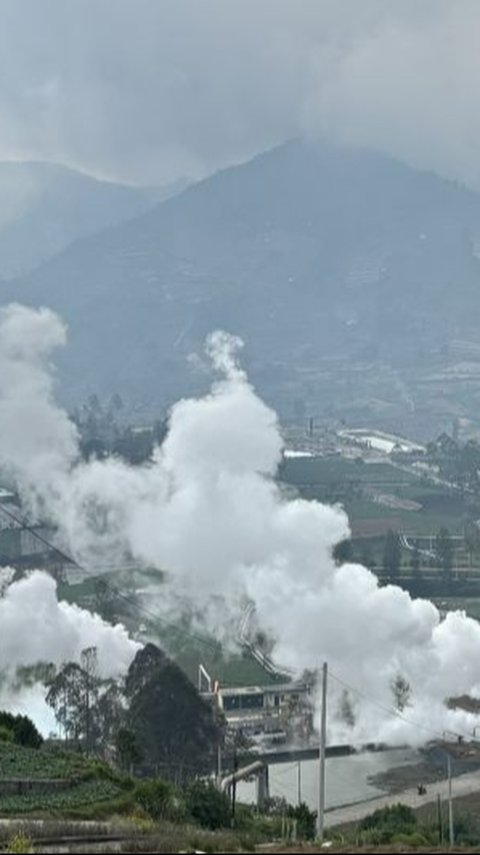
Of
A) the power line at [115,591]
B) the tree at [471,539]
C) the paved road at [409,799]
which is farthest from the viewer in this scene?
the tree at [471,539]

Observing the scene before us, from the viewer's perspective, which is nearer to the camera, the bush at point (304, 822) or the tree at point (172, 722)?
the bush at point (304, 822)

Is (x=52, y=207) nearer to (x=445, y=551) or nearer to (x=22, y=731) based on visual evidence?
(x=445, y=551)

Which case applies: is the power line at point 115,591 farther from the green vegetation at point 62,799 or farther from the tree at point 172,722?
the green vegetation at point 62,799

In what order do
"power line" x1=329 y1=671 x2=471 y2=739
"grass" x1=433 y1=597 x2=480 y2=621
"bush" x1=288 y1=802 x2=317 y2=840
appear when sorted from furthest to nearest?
"grass" x1=433 y1=597 x2=480 y2=621
"power line" x1=329 y1=671 x2=471 y2=739
"bush" x1=288 y1=802 x2=317 y2=840

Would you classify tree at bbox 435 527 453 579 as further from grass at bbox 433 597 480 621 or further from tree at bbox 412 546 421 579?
grass at bbox 433 597 480 621

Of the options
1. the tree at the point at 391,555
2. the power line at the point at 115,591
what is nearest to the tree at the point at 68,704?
the power line at the point at 115,591

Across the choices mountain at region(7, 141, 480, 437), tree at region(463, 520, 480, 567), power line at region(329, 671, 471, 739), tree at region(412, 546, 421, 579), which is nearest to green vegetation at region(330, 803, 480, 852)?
power line at region(329, 671, 471, 739)

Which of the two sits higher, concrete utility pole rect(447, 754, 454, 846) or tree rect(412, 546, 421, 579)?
tree rect(412, 546, 421, 579)
